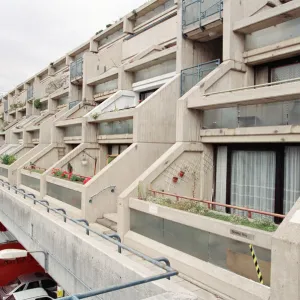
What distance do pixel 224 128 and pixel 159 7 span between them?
49.0 ft

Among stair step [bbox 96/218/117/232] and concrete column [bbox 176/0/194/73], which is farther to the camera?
concrete column [bbox 176/0/194/73]

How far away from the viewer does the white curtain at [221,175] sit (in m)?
11.2

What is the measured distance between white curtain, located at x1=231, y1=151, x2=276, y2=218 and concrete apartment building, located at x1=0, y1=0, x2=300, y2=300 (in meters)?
0.03

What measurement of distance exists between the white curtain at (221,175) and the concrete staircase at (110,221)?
397 cm

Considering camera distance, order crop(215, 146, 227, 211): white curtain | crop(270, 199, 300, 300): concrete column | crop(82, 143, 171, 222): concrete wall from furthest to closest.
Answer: crop(82, 143, 171, 222): concrete wall → crop(215, 146, 227, 211): white curtain → crop(270, 199, 300, 300): concrete column

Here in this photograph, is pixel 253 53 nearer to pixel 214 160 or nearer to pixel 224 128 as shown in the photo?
pixel 224 128

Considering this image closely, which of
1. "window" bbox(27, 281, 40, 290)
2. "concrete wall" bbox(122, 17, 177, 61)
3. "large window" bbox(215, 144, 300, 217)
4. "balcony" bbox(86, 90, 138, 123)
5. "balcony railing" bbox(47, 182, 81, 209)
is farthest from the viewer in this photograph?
Result: "concrete wall" bbox(122, 17, 177, 61)

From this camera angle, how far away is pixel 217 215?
8.04m

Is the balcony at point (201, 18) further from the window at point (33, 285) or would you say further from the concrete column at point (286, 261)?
the window at point (33, 285)

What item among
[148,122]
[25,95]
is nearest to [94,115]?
[148,122]

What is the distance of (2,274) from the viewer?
15.5 meters

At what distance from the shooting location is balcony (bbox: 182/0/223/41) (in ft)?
42.3

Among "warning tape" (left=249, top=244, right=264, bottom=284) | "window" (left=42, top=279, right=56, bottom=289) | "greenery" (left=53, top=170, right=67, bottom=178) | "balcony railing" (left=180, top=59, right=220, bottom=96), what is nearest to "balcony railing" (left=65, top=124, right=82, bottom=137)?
"greenery" (left=53, top=170, right=67, bottom=178)

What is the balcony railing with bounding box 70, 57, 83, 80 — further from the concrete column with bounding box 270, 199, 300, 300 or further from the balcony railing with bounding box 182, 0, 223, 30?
the concrete column with bounding box 270, 199, 300, 300
